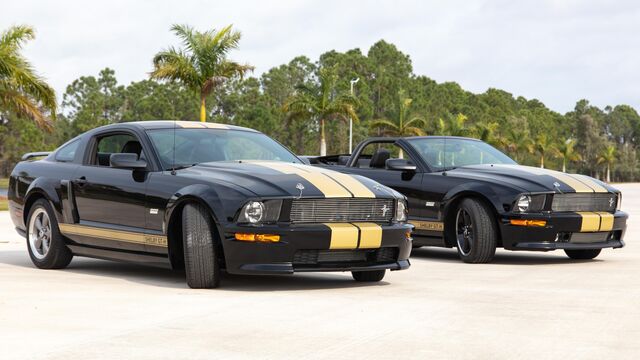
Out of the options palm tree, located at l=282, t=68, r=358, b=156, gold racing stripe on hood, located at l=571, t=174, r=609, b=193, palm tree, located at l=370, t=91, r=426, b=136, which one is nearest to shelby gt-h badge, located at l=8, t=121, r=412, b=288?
gold racing stripe on hood, located at l=571, t=174, r=609, b=193

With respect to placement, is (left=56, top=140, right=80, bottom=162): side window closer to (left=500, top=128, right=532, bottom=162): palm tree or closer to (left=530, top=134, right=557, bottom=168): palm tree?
(left=500, top=128, right=532, bottom=162): palm tree

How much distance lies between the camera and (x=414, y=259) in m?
12.1

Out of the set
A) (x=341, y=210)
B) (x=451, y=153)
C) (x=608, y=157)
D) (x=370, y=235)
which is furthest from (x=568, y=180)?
(x=608, y=157)

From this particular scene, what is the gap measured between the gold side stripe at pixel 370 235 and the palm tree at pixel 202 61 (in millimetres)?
32260

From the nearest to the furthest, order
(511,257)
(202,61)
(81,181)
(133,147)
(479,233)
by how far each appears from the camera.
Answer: (81,181), (133,147), (479,233), (511,257), (202,61)

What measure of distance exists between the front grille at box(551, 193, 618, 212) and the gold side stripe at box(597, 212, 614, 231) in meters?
0.13

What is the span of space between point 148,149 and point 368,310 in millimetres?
3018

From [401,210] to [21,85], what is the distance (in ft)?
75.1

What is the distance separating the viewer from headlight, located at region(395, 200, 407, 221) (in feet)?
29.3

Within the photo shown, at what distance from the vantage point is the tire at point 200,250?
8.25m

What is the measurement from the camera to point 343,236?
8.27 meters

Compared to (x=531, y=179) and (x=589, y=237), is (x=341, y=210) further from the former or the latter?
(x=589, y=237)

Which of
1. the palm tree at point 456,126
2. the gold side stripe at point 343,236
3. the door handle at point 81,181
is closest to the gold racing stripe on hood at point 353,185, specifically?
the gold side stripe at point 343,236

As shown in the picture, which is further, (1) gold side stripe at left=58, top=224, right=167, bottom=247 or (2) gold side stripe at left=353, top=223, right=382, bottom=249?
(1) gold side stripe at left=58, top=224, right=167, bottom=247
